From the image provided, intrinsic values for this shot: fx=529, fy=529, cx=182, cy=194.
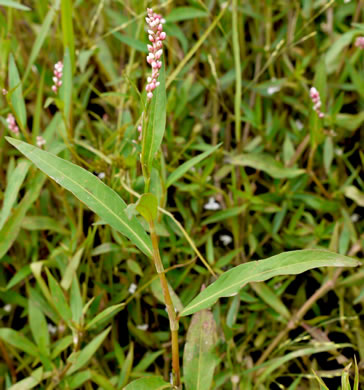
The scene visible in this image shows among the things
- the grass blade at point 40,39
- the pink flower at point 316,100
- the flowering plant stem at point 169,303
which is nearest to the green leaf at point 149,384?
the flowering plant stem at point 169,303

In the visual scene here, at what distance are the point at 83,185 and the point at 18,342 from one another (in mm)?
599

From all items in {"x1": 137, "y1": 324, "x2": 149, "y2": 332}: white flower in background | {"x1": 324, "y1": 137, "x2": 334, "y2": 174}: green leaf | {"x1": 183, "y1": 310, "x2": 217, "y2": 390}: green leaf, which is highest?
{"x1": 324, "y1": 137, "x2": 334, "y2": 174}: green leaf

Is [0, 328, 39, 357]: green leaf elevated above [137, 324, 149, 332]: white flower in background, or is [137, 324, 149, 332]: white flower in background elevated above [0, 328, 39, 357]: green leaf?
[0, 328, 39, 357]: green leaf

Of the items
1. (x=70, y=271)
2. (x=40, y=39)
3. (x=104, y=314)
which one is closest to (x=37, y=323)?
(x=70, y=271)

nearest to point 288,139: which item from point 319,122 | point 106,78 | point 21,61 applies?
point 319,122

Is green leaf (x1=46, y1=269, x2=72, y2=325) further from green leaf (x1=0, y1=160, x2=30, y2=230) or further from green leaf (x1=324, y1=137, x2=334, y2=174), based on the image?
green leaf (x1=324, y1=137, x2=334, y2=174)

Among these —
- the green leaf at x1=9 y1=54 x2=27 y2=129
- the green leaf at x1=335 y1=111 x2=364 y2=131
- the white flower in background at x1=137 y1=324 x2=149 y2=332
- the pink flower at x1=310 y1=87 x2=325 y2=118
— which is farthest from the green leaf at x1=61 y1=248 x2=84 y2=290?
the green leaf at x1=335 y1=111 x2=364 y2=131

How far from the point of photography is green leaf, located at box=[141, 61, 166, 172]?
88 cm

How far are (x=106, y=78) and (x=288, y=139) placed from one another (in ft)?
2.17

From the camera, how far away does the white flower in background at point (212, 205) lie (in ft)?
4.95

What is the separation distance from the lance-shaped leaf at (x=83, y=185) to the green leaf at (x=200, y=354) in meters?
→ 0.29

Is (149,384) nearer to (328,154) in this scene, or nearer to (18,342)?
(18,342)

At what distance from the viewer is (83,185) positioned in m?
0.90

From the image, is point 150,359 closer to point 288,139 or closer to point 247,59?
point 288,139
